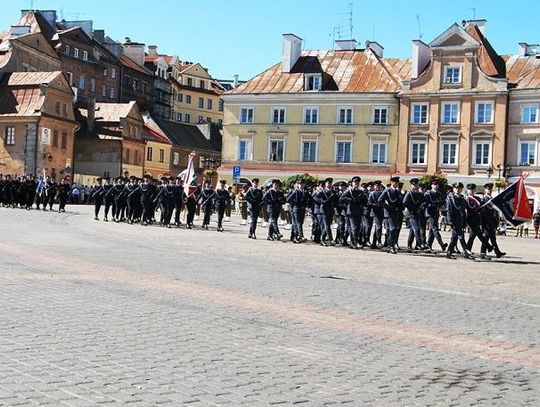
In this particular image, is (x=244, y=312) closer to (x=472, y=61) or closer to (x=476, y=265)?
(x=476, y=265)

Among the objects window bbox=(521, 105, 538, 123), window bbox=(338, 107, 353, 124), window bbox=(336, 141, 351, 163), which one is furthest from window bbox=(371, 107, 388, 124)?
Result: window bbox=(521, 105, 538, 123)

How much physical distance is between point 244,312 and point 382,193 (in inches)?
525

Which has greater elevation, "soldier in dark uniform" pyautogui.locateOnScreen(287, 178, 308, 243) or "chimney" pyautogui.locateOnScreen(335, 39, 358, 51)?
"chimney" pyautogui.locateOnScreen(335, 39, 358, 51)

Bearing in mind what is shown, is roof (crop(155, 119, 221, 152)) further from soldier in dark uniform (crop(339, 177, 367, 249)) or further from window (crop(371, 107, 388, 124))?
soldier in dark uniform (crop(339, 177, 367, 249))

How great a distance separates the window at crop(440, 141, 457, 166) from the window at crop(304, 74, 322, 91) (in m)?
11.9

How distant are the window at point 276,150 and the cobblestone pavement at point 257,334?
53.1 metres

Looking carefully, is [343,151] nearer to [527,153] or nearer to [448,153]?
[448,153]

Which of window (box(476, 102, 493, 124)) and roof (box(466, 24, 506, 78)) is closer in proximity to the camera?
window (box(476, 102, 493, 124))

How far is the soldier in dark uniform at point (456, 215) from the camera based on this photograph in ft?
68.4

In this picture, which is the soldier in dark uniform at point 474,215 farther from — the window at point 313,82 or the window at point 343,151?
the window at point 313,82

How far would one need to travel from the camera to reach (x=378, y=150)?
218ft

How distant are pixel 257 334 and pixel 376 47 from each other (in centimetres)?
6975

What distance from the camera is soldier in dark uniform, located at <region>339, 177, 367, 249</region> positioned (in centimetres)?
2355

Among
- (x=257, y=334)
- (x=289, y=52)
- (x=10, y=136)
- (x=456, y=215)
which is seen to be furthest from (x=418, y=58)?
(x=257, y=334)
